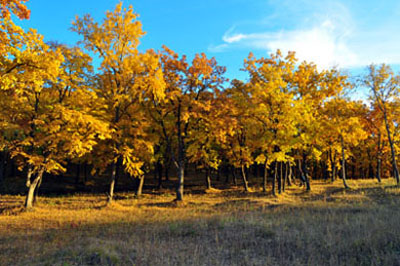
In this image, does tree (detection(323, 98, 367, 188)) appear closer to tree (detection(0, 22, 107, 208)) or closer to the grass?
the grass

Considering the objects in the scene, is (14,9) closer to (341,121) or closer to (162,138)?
(162,138)

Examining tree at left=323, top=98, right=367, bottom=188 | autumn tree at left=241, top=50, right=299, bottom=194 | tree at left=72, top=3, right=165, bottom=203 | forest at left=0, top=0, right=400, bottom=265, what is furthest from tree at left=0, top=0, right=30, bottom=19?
tree at left=323, top=98, right=367, bottom=188

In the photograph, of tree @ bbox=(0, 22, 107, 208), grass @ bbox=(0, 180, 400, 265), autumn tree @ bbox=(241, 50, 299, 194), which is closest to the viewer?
grass @ bbox=(0, 180, 400, 265)

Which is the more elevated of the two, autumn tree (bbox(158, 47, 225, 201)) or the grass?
autumn tree (bbox(158, 47, 225, 201))

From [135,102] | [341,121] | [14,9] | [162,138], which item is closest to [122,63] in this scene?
[135,102]

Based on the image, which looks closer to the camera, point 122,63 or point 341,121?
point 122,63

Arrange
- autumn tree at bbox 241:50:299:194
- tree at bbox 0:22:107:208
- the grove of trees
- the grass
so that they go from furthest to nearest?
autumn tree at bbox 241:50:299:194 < the grove of trees < tree at bbox 0:22:107:208 < the grass

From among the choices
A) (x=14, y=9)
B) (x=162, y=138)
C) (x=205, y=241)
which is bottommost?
(x=205, y=241)

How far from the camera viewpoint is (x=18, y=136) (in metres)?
15.4

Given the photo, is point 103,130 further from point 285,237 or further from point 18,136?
point 285,237

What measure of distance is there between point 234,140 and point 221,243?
20434 mm

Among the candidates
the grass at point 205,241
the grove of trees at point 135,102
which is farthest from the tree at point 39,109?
the grass at point 205,241

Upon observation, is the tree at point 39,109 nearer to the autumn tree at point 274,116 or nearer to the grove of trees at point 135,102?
the grove of trees at point 135,102

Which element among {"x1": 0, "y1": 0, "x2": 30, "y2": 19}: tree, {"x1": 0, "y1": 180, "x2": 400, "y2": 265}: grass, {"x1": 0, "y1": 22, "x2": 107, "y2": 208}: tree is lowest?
{"x1": 0, "y1": 180, "x2": 400, "y2": 265}: grass
